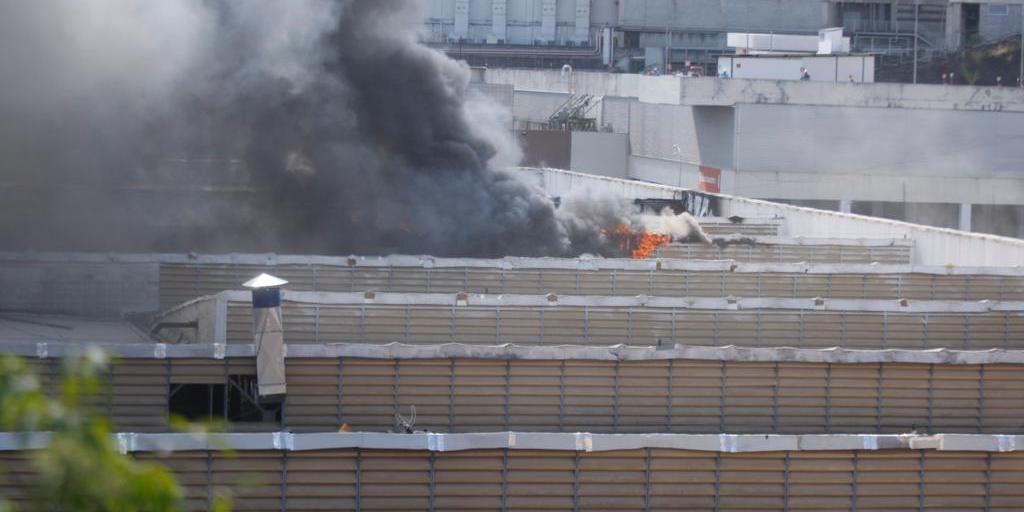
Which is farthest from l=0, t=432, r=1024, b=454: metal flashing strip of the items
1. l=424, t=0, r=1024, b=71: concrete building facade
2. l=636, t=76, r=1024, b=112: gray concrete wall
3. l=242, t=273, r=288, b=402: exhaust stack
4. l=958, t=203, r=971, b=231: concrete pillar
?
l=424, t=0, r=1024, b=71: concrete building facade

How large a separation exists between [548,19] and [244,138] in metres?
39.3

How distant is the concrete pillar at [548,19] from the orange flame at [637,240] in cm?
3947

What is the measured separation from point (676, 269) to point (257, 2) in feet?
49.2

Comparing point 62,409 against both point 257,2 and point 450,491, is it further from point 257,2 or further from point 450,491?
point 257,2

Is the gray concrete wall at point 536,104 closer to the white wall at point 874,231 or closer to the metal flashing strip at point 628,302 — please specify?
the white wall at point 874,231

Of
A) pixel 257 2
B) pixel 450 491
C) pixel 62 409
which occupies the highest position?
pixel 257 2

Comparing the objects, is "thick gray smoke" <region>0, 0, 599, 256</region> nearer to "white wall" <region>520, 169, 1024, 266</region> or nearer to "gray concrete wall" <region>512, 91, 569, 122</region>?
"white wall" <region>520, 169, 1024, 266</region>

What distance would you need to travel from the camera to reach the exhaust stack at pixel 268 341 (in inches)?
589

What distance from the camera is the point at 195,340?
20.6m

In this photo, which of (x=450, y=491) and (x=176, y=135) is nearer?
(x=450, y=491)

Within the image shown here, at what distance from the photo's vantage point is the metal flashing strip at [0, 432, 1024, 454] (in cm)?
1243

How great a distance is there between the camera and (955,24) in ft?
217

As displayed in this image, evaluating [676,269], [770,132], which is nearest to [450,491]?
[676,269]

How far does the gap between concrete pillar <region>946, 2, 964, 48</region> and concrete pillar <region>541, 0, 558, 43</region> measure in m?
18.2
